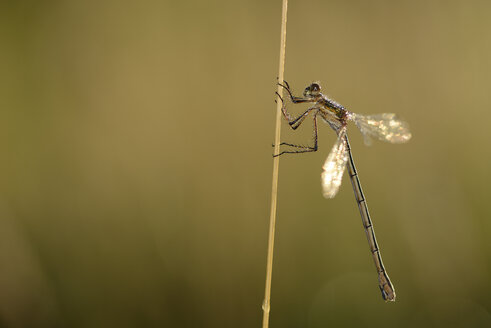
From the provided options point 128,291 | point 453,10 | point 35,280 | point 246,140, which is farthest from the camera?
point 453,10

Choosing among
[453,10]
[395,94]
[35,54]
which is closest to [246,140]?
[395,94]

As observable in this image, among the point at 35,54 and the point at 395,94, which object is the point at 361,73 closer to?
the point at 395,94

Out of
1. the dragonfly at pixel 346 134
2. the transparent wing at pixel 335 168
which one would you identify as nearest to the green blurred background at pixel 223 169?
the dragonfly at pixel 346 134

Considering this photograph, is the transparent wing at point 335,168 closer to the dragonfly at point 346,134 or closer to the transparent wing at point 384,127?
the dragonfly at point 346,134

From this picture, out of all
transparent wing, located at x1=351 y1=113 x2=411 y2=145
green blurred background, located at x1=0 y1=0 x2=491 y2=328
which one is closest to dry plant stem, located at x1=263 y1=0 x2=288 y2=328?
transparent wing, located at x1=351 y1=113 x2=411 y2=145

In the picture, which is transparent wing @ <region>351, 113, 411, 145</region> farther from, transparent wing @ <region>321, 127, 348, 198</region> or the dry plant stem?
the dry plant stem

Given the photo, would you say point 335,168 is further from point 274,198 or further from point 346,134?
point 274,198

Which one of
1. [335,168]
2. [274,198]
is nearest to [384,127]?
[335,168]
